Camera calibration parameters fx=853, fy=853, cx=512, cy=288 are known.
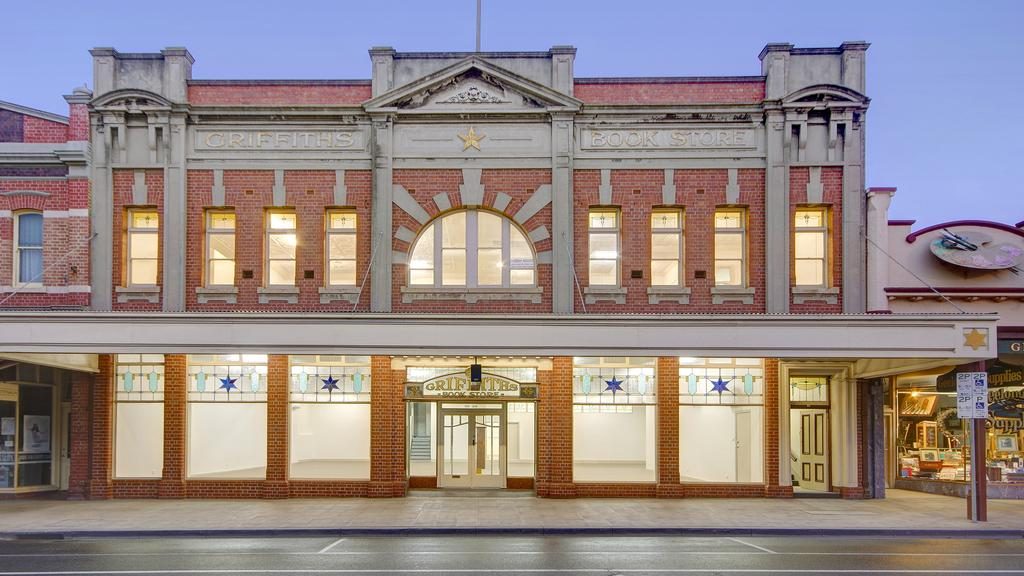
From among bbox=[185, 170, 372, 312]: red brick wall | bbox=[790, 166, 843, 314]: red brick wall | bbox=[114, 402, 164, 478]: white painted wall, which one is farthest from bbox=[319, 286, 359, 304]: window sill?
bbox=[790, 166, 843, 314]: red brick wall

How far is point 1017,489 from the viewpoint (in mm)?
20359

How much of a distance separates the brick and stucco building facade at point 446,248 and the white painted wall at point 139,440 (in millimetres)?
55

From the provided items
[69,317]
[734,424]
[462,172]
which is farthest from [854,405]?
[69,317]

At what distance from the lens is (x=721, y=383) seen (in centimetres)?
2000

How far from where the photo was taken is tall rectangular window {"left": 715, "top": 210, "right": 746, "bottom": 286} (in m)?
20.0

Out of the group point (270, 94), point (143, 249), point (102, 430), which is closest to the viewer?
point (102, 430)

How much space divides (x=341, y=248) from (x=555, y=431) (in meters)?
6.59

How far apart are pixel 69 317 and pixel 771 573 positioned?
13.9 meters

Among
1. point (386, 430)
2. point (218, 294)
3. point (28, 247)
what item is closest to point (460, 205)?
point (386, 430)

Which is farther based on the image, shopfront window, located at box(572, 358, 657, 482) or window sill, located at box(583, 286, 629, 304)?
shopfront window, located at box(572, 358, 657, 482)

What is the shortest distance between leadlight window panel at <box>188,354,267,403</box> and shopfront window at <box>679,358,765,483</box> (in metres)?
9.88

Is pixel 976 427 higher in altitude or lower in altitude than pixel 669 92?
lower

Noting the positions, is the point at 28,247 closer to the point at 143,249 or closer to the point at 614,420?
the point at 143,249

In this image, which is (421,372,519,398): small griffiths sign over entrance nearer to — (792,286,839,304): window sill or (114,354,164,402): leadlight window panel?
(114,354,164,402): leadlight window panel
